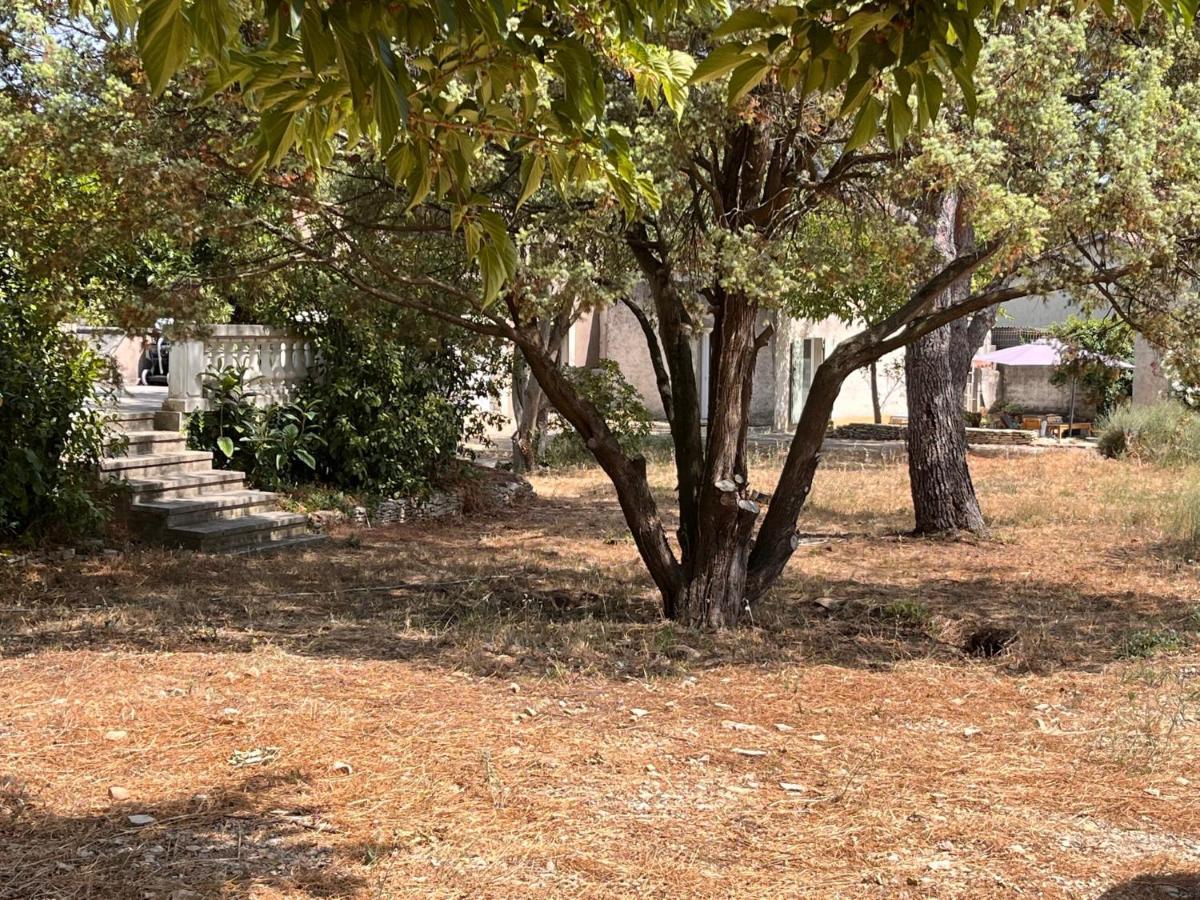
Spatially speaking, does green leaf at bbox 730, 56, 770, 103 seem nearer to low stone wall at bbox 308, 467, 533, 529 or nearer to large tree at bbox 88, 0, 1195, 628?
large tree at bbox 88, 0, 1195, 628

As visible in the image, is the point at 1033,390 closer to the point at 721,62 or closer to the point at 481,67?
the point at 481,67

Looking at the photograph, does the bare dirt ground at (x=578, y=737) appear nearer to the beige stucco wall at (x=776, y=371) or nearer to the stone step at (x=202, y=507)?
the stone step at (x=202, y=507)

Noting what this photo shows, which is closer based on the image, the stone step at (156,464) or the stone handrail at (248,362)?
the stone step at (156,464)

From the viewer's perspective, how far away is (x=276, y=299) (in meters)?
12.5

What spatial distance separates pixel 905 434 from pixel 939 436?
1246 cm

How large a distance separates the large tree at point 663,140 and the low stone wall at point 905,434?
1472 cm

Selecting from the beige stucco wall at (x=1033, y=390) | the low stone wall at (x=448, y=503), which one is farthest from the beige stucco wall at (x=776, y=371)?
the low stone wall at (x=448, y=503)

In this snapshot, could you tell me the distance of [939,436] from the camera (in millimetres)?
12211

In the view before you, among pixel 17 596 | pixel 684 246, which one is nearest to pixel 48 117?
pixel 17 596

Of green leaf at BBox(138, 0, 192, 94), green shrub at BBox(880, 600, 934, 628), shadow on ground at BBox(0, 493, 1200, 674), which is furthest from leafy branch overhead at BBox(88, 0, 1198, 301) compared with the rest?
green shrub at BBox(880, 600, 934, 628)

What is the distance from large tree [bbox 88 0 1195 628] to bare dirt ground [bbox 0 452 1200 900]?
128 cm

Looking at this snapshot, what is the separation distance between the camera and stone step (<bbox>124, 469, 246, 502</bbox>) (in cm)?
1062

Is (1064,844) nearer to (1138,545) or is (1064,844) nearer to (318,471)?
(1138,545)

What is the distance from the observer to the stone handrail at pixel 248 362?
11781mm
